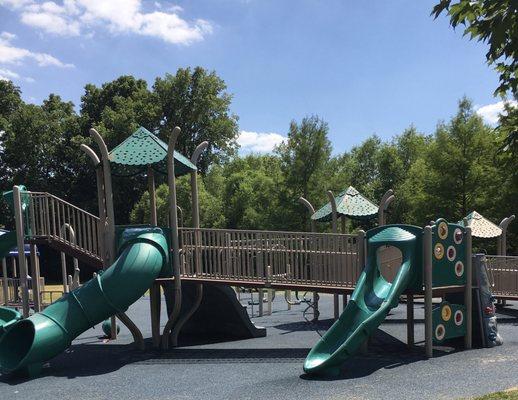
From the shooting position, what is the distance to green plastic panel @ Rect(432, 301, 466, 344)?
31.4 feet

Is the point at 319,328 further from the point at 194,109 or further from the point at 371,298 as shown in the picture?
the point at 194,109

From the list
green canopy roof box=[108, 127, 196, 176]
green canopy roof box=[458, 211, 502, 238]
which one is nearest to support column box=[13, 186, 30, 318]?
green canopy roof box=[108, 127, 196, 176]

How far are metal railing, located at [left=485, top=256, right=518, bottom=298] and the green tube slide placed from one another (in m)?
9.85

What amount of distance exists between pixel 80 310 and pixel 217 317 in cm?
427

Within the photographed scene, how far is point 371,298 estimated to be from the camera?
9297 mm

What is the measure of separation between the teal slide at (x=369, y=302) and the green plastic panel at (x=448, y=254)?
13.9 inches

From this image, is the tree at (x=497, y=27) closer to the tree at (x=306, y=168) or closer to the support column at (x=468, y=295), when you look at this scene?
the support column at (x=468, y=295)

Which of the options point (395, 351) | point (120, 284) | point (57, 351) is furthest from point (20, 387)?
point (395, 351)

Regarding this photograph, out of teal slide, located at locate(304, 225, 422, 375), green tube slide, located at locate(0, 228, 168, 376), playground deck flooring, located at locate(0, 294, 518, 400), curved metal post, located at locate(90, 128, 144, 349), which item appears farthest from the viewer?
curved metal post, located at locate(90, 128, 144, 349)

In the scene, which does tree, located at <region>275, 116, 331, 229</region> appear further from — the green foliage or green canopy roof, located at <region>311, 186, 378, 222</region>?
the green foliage

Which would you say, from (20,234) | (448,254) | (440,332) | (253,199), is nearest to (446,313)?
(440,332)

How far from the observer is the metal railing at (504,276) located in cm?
1438

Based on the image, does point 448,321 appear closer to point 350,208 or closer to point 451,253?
point 451,253

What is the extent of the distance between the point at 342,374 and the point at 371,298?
1750 mm
